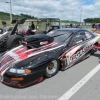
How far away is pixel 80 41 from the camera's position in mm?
5164

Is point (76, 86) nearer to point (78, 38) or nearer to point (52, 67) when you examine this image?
point (52, 67)

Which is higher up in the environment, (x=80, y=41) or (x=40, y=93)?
(x=80, y=41)

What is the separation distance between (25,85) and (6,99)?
1.72 ft

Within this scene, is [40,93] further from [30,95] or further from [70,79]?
[70,79]

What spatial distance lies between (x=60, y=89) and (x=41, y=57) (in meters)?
0.93

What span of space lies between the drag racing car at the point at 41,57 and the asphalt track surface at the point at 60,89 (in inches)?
5.8

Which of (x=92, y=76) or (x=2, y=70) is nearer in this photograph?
(x=2, y=70)

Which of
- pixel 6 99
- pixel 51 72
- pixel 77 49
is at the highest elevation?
pixel 77 49

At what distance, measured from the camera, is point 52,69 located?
13.1ft

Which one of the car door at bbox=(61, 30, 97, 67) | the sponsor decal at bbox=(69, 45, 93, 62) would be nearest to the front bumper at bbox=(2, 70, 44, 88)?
the car door at bbox=(61, 30, 97, 67)

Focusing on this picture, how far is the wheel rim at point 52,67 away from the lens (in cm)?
385

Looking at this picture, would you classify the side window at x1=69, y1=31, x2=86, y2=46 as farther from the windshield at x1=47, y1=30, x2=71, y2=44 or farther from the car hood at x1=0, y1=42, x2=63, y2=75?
the car hood at x1=0, y1=42, x2=63, y2=75

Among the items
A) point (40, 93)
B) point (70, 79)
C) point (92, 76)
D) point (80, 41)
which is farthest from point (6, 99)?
point (80, 41)

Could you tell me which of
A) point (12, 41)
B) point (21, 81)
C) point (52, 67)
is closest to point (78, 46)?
point (52, 67)
